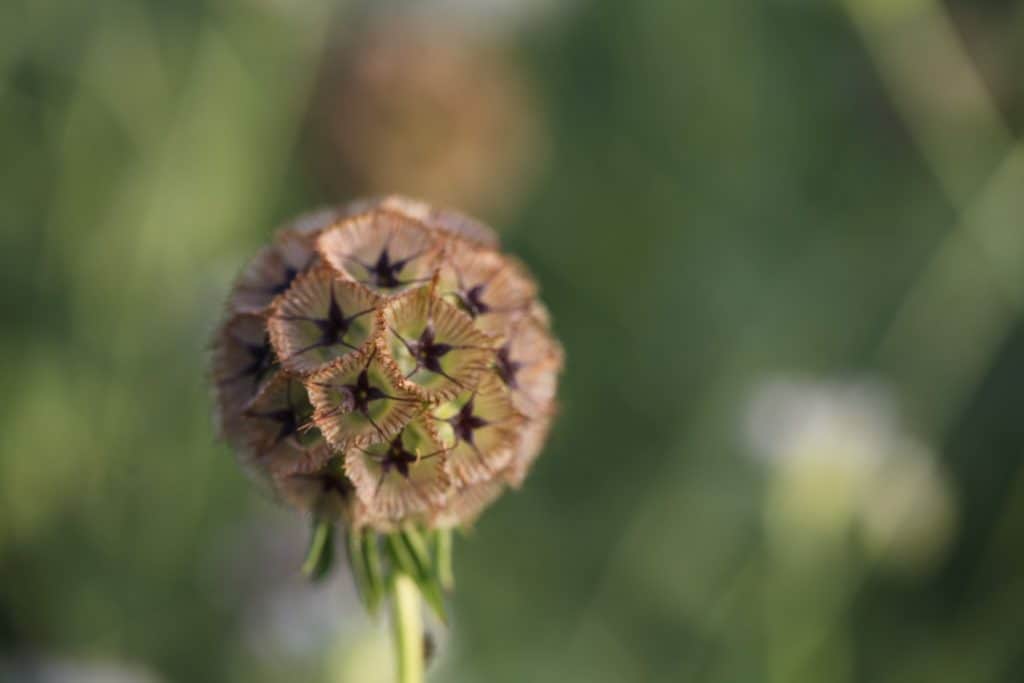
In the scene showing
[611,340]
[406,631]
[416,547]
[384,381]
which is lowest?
[611,340]

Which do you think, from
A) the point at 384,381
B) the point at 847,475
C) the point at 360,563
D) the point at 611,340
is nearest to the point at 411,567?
the point at 360,563

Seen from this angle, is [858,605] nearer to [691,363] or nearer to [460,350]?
[691,363]

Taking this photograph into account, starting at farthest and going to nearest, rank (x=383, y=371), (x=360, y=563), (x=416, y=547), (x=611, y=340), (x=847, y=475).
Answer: (x=611, y=340) < (x=847, y=475) < (x=360, y=563) < (x=416, y=547) < (x=383, y=371)

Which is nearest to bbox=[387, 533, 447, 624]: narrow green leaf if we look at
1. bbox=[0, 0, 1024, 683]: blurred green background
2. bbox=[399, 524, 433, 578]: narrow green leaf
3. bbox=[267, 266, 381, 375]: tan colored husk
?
bbox=[399, 524, 433, 578]: narrow green leaf

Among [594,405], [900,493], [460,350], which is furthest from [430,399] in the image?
[594,405]

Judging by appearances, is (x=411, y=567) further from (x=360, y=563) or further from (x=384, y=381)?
(x=384, y=381)

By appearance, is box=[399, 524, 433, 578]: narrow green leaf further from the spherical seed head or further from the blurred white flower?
the blurred white flower
